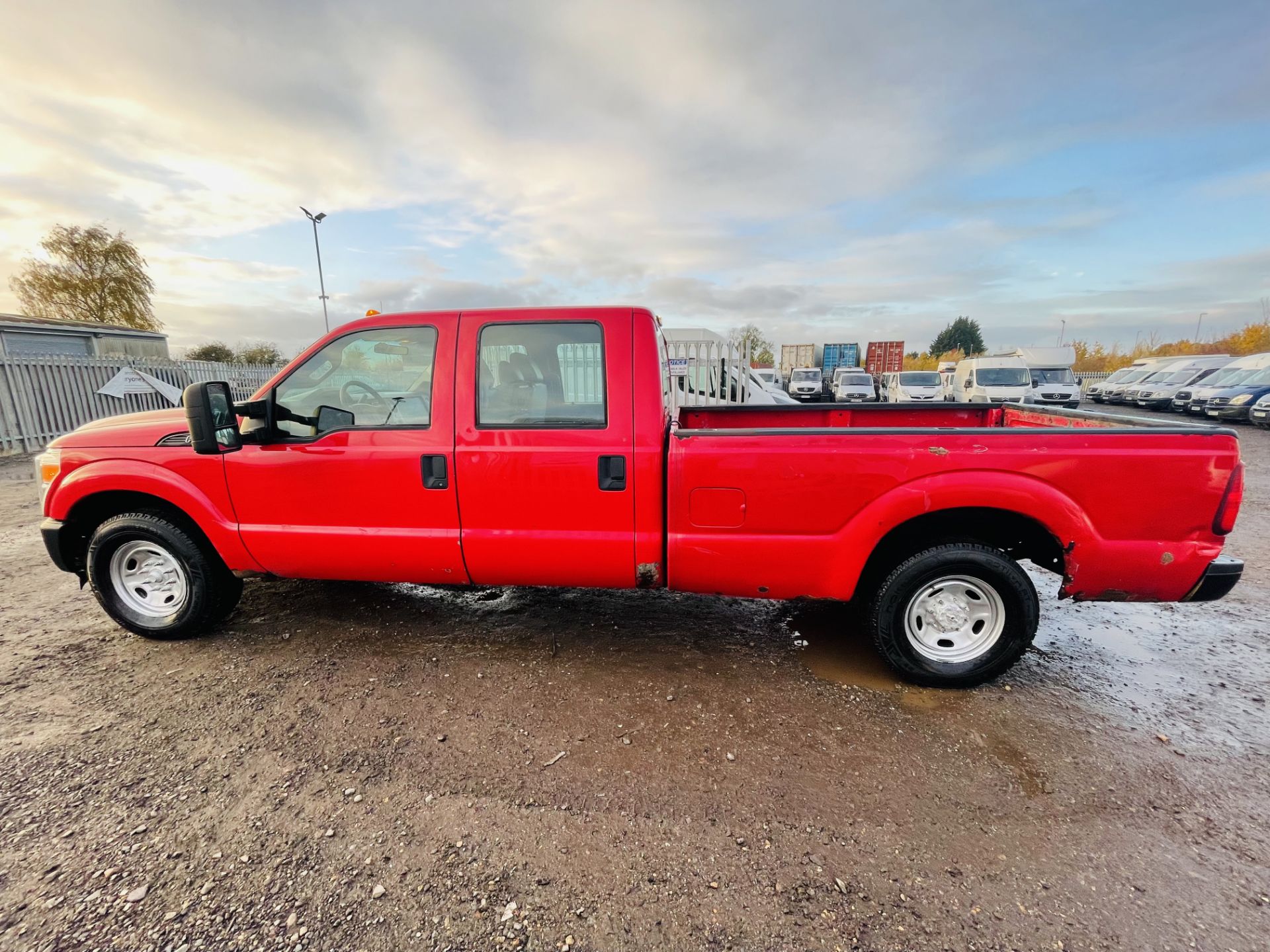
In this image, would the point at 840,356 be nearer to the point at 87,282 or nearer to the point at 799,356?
the point at 799,356

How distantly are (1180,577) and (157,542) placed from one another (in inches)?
216

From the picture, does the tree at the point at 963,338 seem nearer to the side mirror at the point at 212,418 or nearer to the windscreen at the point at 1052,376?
the windscreen at the point at 1052,376

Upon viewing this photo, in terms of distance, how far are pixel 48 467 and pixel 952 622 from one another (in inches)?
208

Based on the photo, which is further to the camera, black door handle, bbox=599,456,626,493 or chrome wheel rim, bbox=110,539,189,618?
chrome wheel rim, bbox=110,539,189,618

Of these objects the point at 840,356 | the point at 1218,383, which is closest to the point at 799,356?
the point at 840,356

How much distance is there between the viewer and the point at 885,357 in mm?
37781

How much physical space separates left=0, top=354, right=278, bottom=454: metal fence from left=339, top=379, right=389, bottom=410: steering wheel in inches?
292

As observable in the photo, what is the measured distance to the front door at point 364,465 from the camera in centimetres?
297

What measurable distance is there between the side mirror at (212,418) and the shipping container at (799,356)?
34.6 meters

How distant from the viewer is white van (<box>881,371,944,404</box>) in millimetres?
21078

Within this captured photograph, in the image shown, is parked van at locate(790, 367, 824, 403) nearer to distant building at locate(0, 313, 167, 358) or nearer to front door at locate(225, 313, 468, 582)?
front door at locate(225, 313, 468, 582)

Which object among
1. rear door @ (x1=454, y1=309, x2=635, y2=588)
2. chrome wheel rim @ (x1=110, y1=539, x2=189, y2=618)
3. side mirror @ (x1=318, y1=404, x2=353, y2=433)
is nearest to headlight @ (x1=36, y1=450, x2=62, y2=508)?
chrome wheel rim @ (x1=110, y1=539, x2=189, y2=618)

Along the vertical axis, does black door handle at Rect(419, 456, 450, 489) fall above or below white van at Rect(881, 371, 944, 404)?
above

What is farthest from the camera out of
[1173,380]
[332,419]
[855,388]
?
[855,388]
